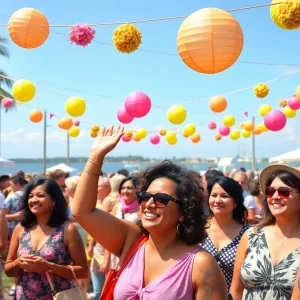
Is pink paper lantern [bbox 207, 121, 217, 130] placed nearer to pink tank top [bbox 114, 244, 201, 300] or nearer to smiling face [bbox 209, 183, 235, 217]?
smiling face [bbox 209, 183, 235, 217]

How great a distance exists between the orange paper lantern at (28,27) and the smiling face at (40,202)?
80.8 inches

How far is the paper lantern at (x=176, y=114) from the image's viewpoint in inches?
343

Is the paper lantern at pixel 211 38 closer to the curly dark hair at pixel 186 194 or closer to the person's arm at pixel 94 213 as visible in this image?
the curly dark hair at pixel 186 194

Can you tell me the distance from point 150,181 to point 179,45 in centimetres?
248

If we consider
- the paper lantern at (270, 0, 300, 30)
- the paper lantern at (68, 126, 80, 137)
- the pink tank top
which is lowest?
the pink tank top

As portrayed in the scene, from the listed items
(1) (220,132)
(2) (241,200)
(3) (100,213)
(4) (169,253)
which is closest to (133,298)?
(4) (169,253)

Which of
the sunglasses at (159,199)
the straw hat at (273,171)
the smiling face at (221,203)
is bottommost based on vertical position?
the smiling face at (221,203)

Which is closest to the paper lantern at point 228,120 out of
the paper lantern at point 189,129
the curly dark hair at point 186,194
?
the paper lantern at point 189,129

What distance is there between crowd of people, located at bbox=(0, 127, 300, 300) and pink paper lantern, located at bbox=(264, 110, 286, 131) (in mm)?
5281

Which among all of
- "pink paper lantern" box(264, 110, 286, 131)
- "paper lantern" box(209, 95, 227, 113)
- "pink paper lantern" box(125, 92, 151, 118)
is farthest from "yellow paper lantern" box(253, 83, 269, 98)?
"pink paper lantern" box(125, 92, 151, 118)

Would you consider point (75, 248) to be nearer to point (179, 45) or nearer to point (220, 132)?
point (179, 45)

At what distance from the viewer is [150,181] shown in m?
2.17

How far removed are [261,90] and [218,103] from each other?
1.26 meters

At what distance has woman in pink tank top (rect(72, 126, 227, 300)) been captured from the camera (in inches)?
76.0
